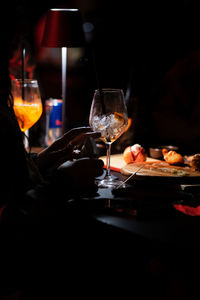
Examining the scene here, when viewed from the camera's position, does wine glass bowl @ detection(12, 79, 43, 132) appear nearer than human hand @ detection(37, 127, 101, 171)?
No

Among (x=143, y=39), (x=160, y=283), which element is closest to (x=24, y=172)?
(x=160, y=283)

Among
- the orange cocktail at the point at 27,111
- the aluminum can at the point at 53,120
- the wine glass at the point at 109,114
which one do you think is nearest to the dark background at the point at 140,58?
the aluminum can at the point at 53,120

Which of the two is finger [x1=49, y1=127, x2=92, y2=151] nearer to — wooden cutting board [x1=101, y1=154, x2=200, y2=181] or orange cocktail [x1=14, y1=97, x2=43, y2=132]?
wooden cutting board [x1=101, y1=154, x2=200, y2=181]

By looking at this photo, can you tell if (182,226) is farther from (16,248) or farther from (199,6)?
(199,6)

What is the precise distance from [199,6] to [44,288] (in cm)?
397

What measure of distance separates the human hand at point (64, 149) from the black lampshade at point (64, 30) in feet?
2.63

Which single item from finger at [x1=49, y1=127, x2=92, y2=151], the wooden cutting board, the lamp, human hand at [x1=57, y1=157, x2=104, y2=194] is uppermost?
the lamp

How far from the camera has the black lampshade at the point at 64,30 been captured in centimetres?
200

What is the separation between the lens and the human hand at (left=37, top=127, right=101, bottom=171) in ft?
4.37

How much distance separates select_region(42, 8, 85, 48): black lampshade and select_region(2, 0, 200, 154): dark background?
5.58 feet

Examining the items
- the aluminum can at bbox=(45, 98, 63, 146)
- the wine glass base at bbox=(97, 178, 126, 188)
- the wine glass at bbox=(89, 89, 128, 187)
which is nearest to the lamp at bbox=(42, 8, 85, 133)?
the aluminum can at bbox=(45, 98, 63, 146)

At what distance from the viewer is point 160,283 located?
1.14 m

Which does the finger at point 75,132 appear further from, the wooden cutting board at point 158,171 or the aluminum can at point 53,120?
the aluminum can at point 53,120

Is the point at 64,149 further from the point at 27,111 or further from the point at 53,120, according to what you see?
the point at 53,120
